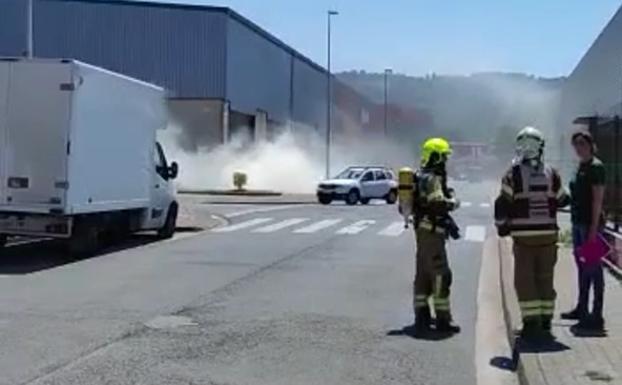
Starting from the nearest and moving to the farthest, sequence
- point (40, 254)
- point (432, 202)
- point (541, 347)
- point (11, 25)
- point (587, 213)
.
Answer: point (541, 347) < point (587, 213) < point (432, 202) < point (40, 254) < point (11, 25)

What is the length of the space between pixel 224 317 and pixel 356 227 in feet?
58.3

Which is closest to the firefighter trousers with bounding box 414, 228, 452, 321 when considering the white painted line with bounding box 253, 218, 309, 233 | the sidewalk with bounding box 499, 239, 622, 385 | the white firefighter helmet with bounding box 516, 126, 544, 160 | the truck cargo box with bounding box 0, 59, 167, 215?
the sidewalk with bounding box 499, 239, 622, 385

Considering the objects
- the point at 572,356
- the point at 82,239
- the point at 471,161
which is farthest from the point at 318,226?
the point at 471,161

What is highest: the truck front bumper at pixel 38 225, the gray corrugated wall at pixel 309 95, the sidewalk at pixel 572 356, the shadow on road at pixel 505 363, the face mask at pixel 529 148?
the gray corrugated wall at pixel 309 95

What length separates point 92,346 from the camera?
9.91 metres

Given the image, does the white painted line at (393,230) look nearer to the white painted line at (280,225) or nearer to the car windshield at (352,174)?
the white painted line at (280,225)

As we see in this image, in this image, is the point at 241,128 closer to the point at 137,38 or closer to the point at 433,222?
the point at 137,38

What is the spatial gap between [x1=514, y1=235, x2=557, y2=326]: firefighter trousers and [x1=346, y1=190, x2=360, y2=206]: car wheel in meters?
38.8

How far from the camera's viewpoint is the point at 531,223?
9430 mm

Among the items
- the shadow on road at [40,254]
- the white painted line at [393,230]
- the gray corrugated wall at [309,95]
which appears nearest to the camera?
the shadow on road at [40,254]

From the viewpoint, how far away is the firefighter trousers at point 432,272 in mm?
10539

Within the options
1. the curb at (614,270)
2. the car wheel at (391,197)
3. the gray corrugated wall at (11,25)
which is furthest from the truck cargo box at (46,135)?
the gray corrugated wall at (11,25)

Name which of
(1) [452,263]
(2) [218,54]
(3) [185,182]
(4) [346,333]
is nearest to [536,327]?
(4) [346,333]

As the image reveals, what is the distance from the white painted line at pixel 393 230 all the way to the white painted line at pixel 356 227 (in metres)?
0.64
